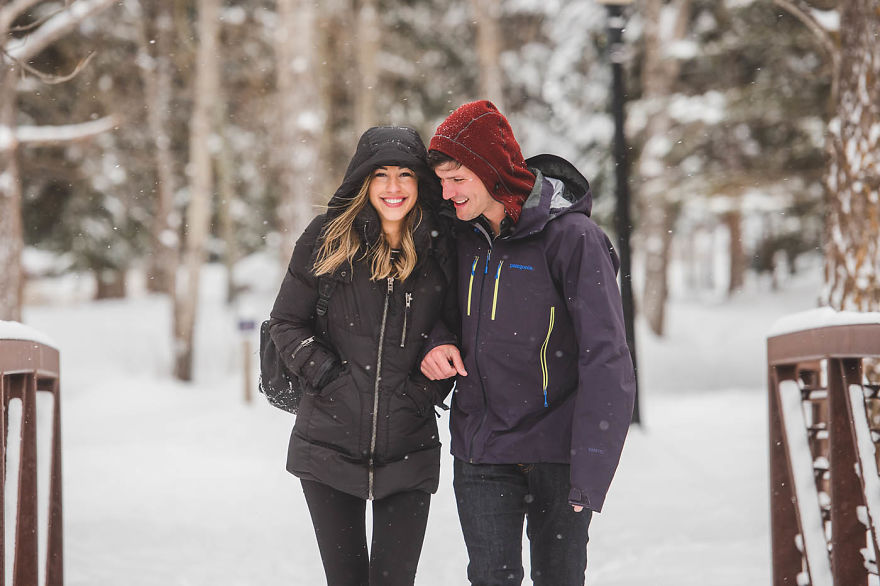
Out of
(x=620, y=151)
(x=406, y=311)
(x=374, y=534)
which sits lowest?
(x=374, y=534)

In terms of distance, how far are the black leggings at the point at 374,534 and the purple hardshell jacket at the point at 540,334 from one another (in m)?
0.33

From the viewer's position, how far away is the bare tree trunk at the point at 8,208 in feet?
29.0

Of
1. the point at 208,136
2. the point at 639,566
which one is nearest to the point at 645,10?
the point at 208,136

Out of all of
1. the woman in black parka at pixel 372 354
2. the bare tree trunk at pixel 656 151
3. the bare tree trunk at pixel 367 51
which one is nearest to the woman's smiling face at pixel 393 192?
the woman in black parka at pixel 372 354

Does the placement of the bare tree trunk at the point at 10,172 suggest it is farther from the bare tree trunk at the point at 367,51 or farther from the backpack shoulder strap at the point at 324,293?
the bare tree trunk at the point at 367,51

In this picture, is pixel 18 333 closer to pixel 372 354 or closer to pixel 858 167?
pixel 372 354

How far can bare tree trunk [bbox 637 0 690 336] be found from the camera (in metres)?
15.7

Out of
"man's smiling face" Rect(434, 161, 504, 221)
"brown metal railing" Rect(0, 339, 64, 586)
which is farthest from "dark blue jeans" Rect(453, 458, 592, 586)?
"brown metal railing" Rect(0, 339, 64, 586)

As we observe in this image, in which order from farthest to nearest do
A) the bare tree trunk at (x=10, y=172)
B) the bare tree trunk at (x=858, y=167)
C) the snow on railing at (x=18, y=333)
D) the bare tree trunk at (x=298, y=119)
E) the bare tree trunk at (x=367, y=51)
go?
1. the bare tree trunk at (x=367, y=51)
2. the bare tree trunk at (x=298, y=119)
3. the bare tree trunk at (x=10, y=172)
4. the bare tree trunk at (x=858, y=167)
5. the snow on railing at (x=18, y=333)

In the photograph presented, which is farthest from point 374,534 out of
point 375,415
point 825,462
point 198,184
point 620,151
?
point 198,184

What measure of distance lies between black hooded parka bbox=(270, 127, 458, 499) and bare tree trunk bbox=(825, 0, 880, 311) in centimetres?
459

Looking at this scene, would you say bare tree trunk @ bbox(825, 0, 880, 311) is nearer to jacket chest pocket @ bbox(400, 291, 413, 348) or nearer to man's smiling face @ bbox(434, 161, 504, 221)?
man's smiling face @ bbox(434, 161, 504, 221)

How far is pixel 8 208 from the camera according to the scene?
29.4 feet

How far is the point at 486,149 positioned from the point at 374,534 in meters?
1.41
